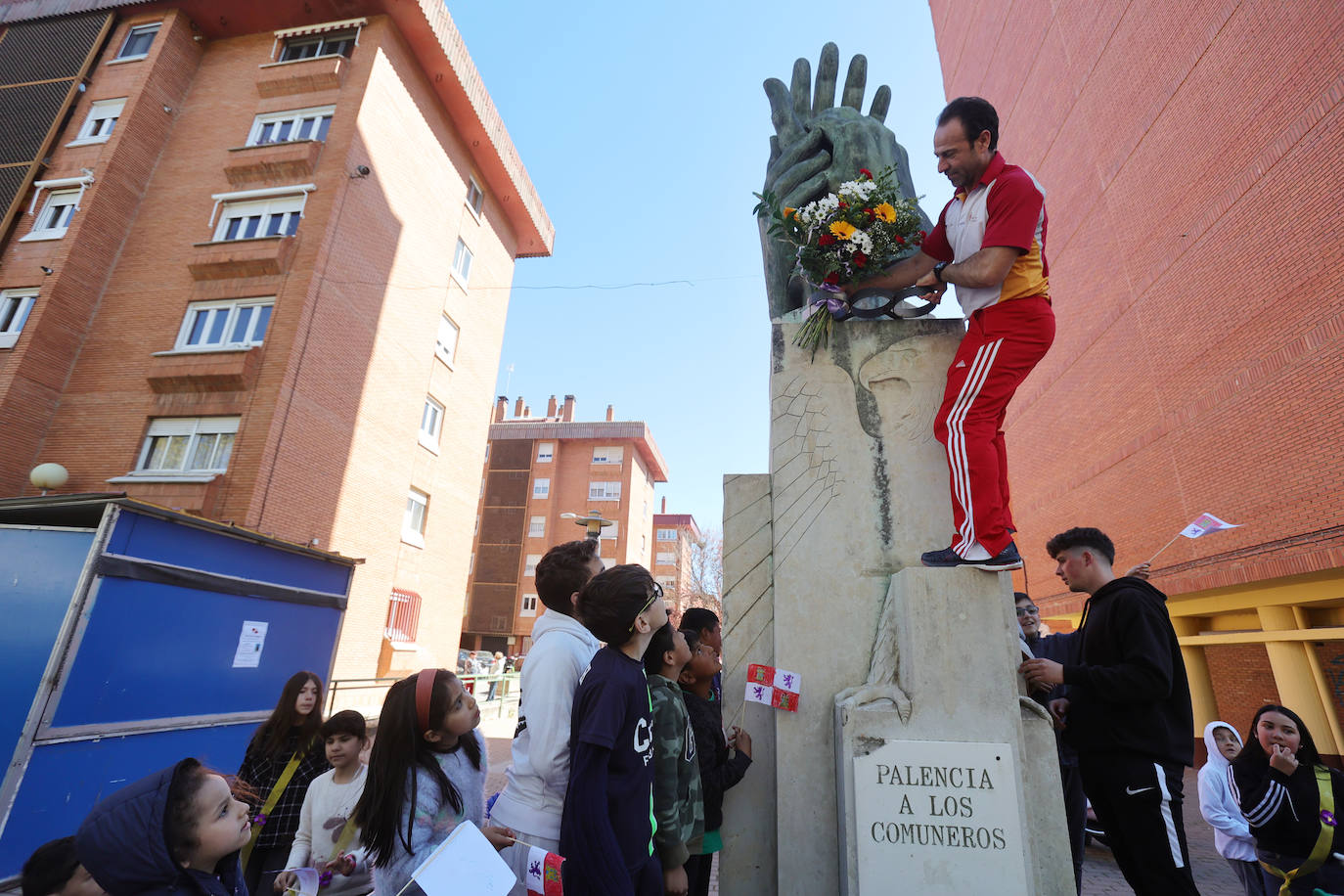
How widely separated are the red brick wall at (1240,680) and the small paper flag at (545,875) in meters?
16.1

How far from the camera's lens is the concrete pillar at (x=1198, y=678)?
14344mm

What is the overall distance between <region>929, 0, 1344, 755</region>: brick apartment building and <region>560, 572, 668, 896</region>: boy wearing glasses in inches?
521

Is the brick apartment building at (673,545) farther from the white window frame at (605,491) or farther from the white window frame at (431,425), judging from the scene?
the white window frame at (431,425)

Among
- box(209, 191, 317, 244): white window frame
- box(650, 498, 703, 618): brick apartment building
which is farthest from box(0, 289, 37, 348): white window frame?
box(650, 498, 703, 618): brick apartment building

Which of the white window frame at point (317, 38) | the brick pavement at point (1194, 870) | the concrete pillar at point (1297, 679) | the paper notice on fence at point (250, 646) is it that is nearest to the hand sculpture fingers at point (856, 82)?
the brick pavement at point (1194, 870)

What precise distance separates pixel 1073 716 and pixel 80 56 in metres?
27.3

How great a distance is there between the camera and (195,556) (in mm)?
7672

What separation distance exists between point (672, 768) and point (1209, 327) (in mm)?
15873

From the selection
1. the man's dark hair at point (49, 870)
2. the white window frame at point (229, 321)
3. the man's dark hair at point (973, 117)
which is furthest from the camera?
the white window frame at point (229, 321)

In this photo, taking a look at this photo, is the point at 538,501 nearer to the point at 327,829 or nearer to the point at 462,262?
the point at 462,262

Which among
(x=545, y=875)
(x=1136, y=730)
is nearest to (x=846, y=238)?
(x=1136, y=730)

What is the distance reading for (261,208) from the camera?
16750 millimetres

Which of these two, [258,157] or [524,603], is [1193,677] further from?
[524,603]

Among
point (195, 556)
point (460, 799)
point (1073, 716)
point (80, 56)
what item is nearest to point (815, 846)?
point (1073, 716)
